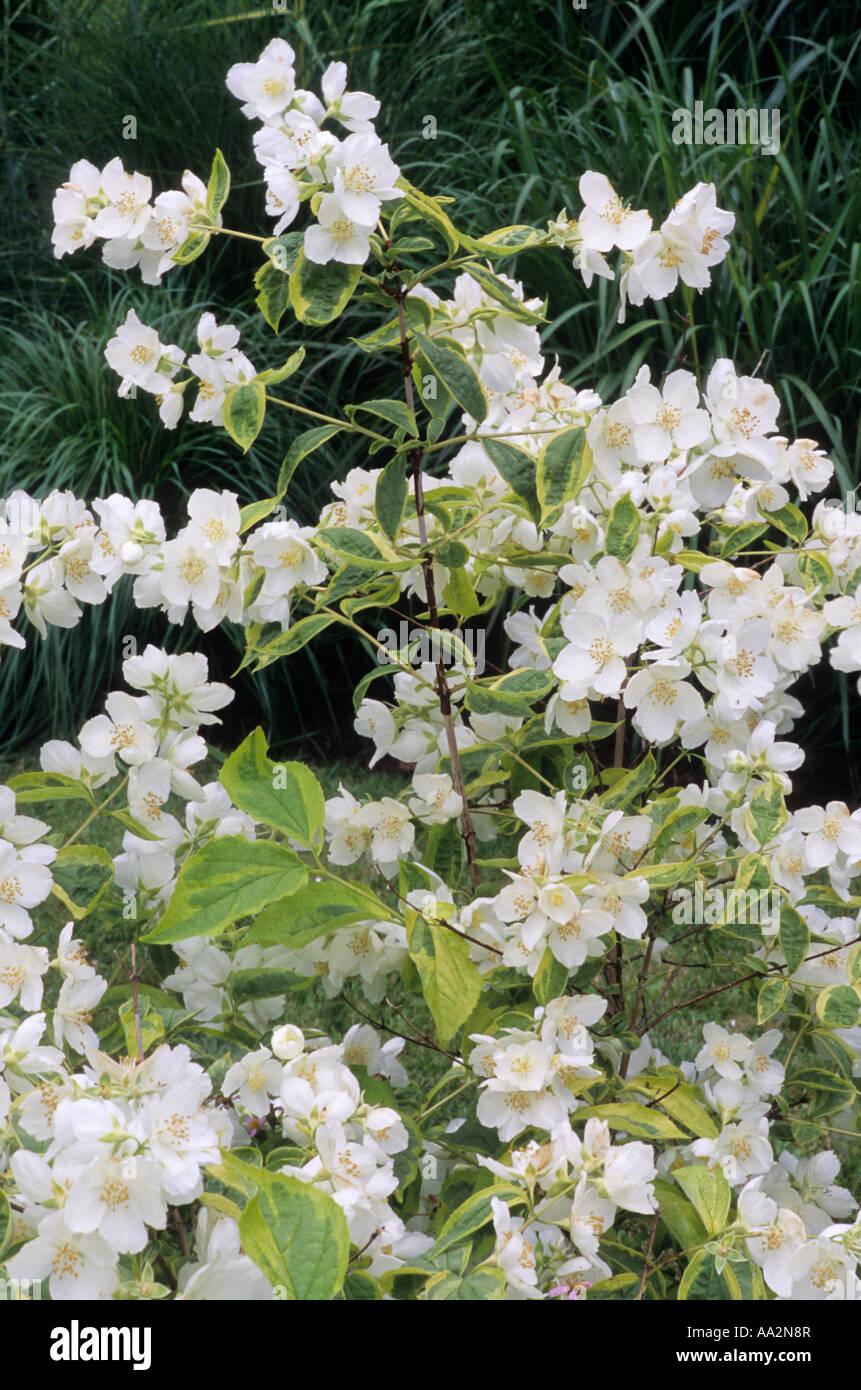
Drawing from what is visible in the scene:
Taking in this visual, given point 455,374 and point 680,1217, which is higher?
point 455,374

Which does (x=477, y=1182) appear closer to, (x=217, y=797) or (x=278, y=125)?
(x=217, y=797)

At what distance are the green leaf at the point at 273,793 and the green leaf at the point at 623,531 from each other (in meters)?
0.35

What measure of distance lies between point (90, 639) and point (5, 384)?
1026 millimetres

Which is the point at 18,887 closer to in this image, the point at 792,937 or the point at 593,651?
the point at 593,651

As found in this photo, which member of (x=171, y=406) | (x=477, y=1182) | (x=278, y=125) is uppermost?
(x=278, y=125)

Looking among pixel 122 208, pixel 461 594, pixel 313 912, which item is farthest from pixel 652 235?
pixel 313 912

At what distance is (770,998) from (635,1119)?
0.20m

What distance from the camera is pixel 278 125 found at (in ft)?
3.53

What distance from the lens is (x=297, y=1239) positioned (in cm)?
78

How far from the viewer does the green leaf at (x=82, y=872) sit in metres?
1.22

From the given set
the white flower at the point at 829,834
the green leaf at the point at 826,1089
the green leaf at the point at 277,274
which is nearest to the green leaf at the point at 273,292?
the green leaf at the point at 277,274

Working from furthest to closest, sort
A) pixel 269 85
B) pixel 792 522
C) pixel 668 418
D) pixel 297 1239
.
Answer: pixel 792 522, pixel 668 418, pixel 269 85, pixel 297 1239

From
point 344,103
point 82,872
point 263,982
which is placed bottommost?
point 263,982
